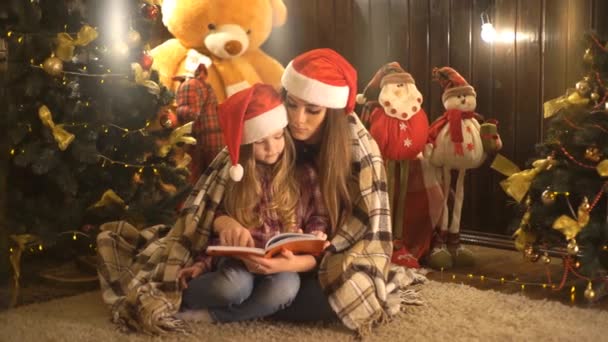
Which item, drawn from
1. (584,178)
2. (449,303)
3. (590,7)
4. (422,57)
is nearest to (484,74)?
(422,57)

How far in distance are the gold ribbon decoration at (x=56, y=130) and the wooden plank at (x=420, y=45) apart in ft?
4.28

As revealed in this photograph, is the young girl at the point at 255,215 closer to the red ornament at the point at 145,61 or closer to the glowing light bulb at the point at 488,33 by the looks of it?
the red ornament at the point at 145,61

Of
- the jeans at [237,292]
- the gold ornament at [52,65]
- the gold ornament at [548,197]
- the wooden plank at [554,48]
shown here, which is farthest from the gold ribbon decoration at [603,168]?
the gold ornament at [52,65]

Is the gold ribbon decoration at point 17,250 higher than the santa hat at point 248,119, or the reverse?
the santa hat at point 248,119

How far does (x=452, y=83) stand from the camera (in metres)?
2.31

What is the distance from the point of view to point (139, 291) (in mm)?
1588

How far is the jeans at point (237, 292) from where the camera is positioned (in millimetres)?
1550

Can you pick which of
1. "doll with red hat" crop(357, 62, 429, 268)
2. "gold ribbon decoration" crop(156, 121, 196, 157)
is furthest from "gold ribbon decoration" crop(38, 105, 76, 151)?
"doll with red hat" crop(357, 62, 429, 268)

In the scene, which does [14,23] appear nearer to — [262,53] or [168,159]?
[168,159]

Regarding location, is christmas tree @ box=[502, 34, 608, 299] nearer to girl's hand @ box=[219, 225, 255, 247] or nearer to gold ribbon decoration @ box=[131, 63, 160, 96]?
girl's hand @ box=[219, 225, 255, 247]

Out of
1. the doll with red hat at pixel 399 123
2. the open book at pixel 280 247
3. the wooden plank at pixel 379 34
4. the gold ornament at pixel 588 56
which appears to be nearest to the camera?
the open book at pixel 280 247

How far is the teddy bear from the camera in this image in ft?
8.53

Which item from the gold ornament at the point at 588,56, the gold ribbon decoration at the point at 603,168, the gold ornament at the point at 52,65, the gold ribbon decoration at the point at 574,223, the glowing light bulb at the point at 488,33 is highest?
the glowing light bulb at the point at 488,33

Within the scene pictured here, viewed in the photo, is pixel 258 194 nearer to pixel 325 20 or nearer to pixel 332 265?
pixel 332 265
